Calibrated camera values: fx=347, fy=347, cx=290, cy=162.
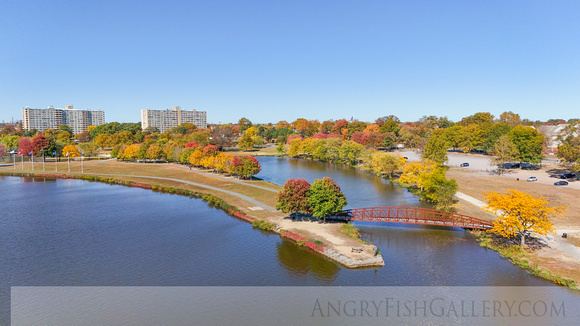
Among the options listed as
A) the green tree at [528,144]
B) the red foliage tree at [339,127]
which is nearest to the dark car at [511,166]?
the green tree at [528,144]

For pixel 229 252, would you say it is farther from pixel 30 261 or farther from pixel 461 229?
pixel 461 229

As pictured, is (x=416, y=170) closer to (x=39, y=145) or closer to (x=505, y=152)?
(x=505, y=152)

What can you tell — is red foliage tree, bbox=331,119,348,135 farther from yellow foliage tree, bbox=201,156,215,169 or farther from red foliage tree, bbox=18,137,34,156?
red foliage tree, bbox=18,137,34,156

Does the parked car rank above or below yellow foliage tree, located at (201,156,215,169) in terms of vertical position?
below

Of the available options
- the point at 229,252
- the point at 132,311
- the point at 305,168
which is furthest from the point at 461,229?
the point at 305,168

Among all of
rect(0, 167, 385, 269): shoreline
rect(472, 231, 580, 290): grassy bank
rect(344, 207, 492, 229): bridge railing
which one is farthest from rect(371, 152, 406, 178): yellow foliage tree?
rect(0, 167, 385, 269): shoreline
